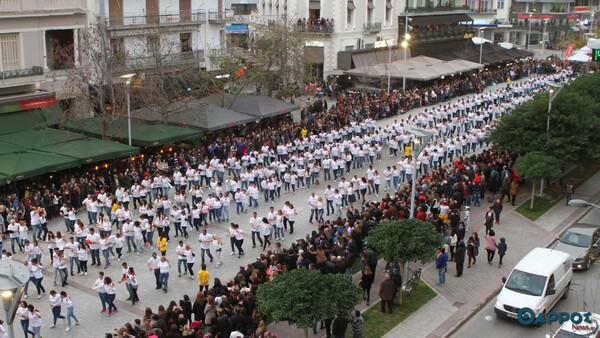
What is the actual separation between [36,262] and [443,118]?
2910 cm

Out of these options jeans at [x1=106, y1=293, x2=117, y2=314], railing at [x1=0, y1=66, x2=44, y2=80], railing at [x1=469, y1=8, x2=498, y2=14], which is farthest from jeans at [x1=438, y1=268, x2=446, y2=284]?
railing at [x1=469, y1=8, x2=498, y2=14]

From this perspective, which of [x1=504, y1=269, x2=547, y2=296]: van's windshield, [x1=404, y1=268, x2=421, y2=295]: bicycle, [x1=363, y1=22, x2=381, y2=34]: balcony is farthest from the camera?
[x1=363, y1=22, x2=381, y2=34]: balcony

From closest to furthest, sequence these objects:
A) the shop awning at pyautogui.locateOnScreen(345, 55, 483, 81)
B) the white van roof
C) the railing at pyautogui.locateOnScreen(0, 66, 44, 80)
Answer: the white van roof → the railing at pyautogui.locateOnScreen(0, 66, 44, 80) → the shop awning at pyautogui.locateOnScreen(345, 55, 483, 81)

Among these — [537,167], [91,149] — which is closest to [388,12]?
[537,167]

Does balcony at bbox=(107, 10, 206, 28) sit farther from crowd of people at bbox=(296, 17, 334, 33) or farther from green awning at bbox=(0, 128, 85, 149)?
crowd of people at bbox=(296, 17, 334, 33)

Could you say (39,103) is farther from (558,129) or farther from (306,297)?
(558,129)

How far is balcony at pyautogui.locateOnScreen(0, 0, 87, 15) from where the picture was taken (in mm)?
35031

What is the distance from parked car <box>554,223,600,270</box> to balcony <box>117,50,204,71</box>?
22865 mm

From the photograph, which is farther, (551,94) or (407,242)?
(551,94)

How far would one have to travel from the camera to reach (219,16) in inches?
1901

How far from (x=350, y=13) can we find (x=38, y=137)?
112 feet

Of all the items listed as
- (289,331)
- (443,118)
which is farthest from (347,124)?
(289,331)

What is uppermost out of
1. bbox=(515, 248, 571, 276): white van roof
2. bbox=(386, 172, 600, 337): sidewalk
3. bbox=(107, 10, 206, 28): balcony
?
bbox=(107, 10, 206, 28): balcony

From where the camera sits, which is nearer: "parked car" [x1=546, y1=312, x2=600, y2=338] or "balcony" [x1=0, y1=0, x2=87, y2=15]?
"parked car" [x1=546, y1=312, x2=600, y2=338]
